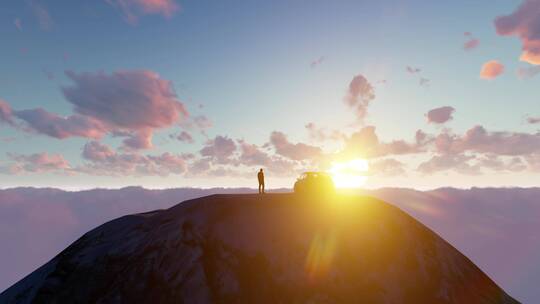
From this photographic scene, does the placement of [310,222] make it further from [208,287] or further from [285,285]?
[208,287]

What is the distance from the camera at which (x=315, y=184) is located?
99.0 feet

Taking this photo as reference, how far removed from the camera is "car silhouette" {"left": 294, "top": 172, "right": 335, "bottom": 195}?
1184 inches

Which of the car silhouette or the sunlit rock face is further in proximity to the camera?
the car silhouette

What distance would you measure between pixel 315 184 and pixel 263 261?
9.35m

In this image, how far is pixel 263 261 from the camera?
23.5 metres

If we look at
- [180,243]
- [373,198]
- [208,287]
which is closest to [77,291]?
[180,243]

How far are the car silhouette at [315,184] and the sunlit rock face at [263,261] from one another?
938 mm

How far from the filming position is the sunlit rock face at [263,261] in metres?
22.5

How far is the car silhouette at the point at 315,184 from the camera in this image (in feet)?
98.6

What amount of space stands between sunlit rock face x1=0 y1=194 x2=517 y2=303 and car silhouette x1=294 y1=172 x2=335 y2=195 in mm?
938

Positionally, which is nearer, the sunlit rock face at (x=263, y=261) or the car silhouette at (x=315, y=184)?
the sunlit rock face at (x=263, y=261)

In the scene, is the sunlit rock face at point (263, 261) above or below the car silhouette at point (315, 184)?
below

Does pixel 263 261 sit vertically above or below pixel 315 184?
below

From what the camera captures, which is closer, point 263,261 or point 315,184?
point 263,261
